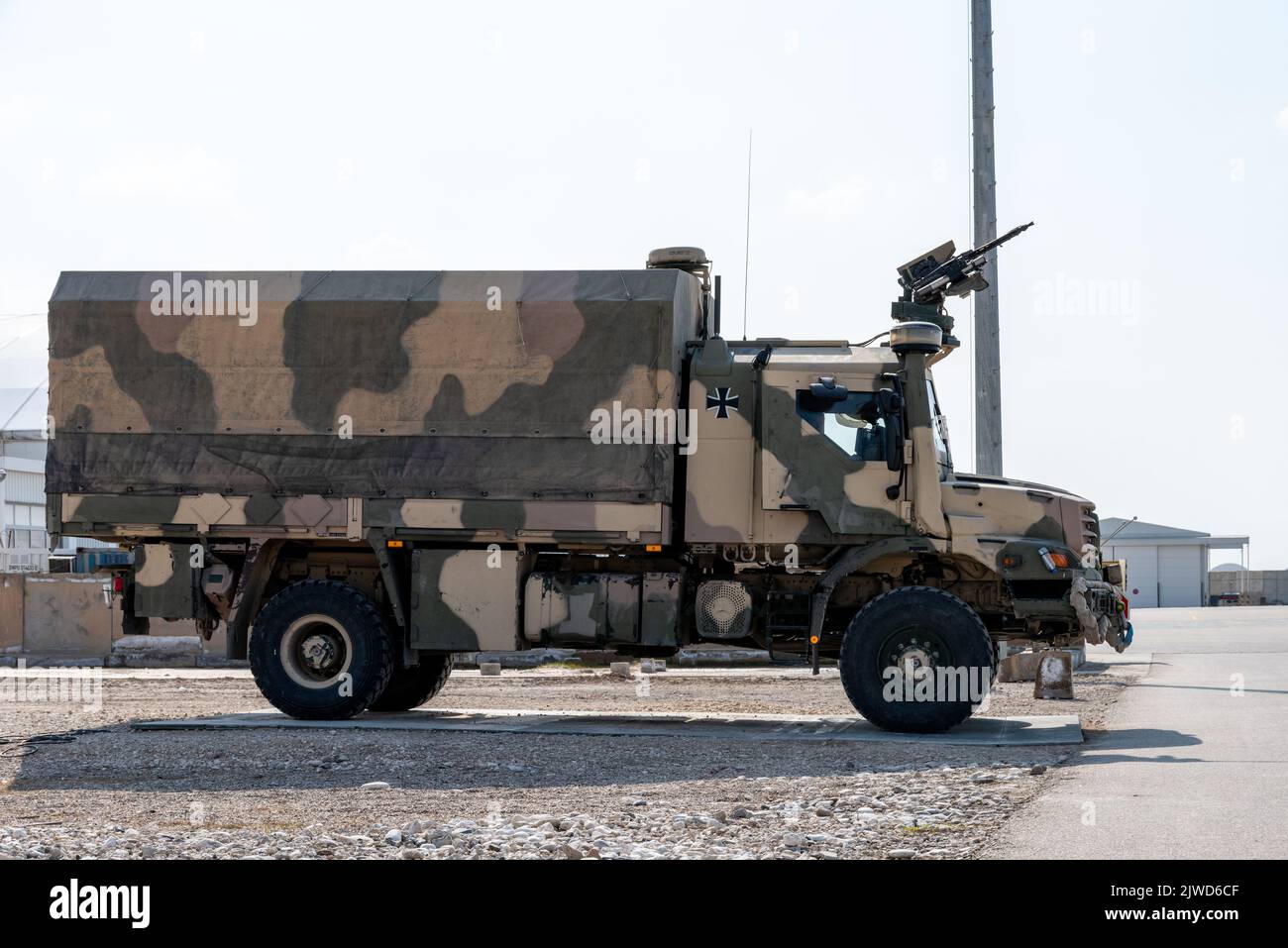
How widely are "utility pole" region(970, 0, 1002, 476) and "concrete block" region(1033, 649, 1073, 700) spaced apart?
4.51 metres

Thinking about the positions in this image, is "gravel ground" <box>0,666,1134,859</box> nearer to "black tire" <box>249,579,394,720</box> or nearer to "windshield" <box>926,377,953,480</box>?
"black tire" <box>249,579,394,720</box>

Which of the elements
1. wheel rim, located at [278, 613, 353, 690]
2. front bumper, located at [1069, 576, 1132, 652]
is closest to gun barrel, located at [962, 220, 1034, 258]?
front bumper, located at [1069, 576, 1132, 652]

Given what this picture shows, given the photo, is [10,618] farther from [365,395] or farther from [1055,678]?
[1055,678]

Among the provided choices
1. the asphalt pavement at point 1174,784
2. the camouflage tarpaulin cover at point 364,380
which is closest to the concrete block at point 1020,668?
the asphalt pavement at point 1174,784

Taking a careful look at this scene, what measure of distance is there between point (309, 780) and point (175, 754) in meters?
2.08

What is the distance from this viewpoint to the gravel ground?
7.89 meters

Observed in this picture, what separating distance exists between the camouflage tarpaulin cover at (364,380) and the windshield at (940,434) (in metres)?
2.35

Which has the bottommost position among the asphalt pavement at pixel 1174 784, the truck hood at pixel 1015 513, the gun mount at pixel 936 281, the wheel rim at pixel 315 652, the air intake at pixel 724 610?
the asphalt pavement at pixel 1174 784

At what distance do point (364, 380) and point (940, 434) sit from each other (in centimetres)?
532

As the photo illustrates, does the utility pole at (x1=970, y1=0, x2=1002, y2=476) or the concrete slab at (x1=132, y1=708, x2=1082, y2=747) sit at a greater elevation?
the utility pole at (x1=970, y1=0, x2=1002, y2=476)

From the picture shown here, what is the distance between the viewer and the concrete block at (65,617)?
26.0 meters

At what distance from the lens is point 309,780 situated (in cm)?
1077

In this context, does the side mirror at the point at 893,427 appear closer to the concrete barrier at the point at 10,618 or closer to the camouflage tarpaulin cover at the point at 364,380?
the camouflage tarpaulin cover at the point at 364,380
